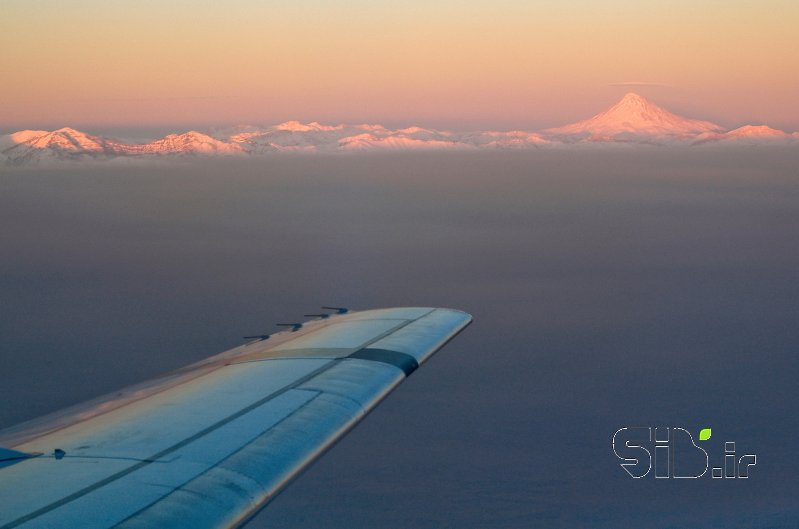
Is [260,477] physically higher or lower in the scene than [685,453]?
higher

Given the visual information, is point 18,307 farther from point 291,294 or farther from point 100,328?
point 291,294

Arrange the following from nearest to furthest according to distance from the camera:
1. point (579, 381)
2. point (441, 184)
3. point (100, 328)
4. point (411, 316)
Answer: point (411, 316)
point (579, 381)
point (100, 328)
point (441, 184)

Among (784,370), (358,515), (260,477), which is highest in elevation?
(260,477)

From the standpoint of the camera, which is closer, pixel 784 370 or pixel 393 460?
pixel 393 460

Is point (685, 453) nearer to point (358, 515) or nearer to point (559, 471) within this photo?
point (559, 471)

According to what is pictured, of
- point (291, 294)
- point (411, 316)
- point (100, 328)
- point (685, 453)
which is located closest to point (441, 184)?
point (291, 294)

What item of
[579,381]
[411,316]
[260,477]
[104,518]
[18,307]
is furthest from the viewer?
[18,307]
